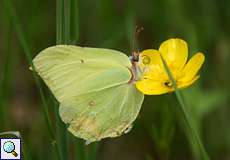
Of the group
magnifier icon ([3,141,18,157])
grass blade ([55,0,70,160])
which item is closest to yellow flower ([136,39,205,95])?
grass blade ([55,0,70,160])

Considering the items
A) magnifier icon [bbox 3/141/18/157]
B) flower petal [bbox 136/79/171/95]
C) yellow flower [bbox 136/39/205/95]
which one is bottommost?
magnifier icon [bbox 3/141/18/157]

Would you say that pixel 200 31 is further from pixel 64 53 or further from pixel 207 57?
pixel 64 53

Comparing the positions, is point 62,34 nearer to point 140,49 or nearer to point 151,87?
point 151,87

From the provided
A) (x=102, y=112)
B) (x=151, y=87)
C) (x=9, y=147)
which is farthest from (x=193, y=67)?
(x=9, y=147)

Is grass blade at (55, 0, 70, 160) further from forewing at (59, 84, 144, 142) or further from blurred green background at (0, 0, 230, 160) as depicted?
blurred green background at (0, 0, 230, 160)

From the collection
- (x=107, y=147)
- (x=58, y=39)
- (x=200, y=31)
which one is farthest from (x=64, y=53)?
(x=200, y=31)
